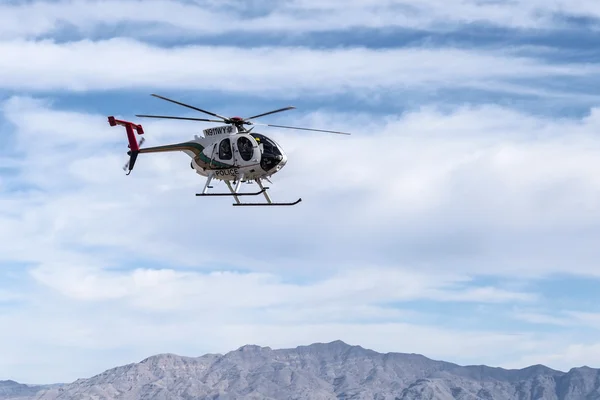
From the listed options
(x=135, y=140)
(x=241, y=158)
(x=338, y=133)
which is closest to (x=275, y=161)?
(x=241, y=158)

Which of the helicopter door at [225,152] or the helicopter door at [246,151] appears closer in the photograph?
the helicopter door at [246,151]

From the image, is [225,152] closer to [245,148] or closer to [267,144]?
[245,148]

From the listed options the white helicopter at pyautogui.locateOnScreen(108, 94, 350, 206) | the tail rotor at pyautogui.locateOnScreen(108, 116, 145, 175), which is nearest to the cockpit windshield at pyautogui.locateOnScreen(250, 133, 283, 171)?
the white helicopter at pyautogui.locateOnScreen(108, 94, 350, 206)

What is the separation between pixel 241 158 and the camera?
97.8 m

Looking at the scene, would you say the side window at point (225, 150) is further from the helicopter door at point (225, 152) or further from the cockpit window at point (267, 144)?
the cockpit window at point (267, 144)

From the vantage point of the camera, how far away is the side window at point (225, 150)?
98.9 metres

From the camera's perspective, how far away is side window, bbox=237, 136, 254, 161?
9756 centimetres

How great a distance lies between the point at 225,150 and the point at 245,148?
2.51 meters

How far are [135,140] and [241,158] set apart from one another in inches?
795

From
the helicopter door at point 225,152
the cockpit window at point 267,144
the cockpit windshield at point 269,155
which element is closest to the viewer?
the cockpit windshield at point 269,155

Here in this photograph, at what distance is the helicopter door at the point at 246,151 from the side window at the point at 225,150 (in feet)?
3.28

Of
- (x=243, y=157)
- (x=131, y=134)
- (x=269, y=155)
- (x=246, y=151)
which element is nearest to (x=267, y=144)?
(x=269, y=155)

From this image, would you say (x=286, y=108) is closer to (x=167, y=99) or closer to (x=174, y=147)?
(x=167, y=99)

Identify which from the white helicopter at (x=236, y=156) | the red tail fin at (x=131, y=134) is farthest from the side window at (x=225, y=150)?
the red tail fin at (x=131, y=134)
